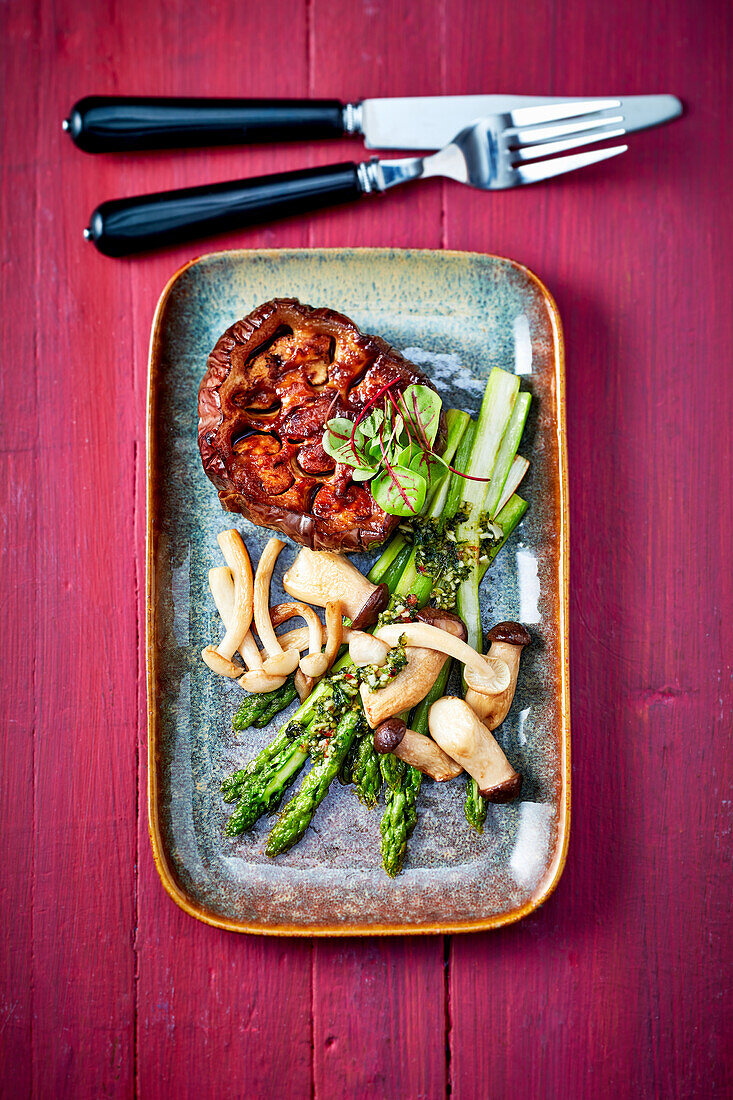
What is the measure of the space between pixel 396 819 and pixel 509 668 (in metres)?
0.75

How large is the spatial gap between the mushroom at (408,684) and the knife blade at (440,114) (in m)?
2.09

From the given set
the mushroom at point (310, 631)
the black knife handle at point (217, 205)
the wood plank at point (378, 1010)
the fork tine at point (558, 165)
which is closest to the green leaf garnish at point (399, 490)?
the mushroom at point (310, 631)

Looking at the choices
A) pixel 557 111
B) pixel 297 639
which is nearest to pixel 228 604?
pixel 297 639

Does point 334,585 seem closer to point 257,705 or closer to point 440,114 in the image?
point 257,705

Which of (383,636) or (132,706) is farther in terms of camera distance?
(132,706)

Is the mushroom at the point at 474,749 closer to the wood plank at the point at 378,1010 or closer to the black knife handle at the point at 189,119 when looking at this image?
the wood plank at the point at 378,1010

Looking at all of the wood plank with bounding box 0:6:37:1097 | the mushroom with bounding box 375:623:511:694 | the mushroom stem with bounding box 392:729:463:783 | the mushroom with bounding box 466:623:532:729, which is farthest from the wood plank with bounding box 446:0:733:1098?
the wood plank with bounding box 0:6:37:1097

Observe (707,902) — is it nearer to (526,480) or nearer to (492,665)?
(492,665)

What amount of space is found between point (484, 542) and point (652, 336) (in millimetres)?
1264

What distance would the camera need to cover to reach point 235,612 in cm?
295

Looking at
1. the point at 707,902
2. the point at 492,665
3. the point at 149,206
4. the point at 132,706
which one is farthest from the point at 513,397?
the point at 707,902

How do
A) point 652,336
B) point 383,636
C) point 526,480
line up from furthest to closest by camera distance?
point 652,336 → point 526,480 → point 383,636

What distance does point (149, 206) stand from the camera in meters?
3.10

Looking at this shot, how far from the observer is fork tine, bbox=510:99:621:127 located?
3.10m
